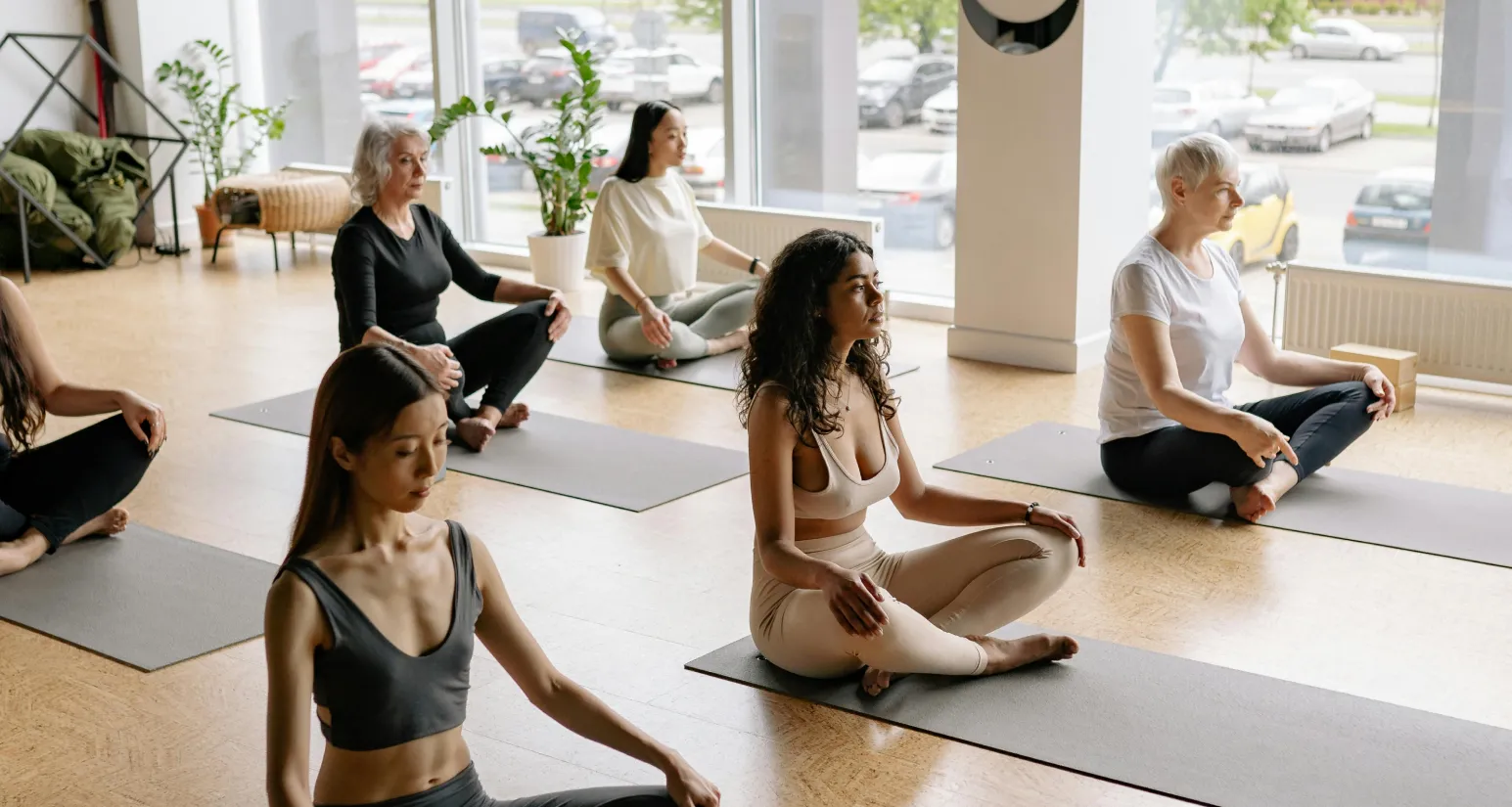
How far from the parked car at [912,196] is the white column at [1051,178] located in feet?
2.73

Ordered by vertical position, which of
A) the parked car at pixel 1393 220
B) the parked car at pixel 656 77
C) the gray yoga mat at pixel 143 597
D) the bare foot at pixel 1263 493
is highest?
the parked car at pixel 656 77

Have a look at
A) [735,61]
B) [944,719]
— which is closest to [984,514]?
[944,719]

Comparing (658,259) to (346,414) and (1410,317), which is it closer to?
(1410,317)

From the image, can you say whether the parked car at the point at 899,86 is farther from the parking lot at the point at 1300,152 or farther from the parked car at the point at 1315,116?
the parked car at the point at 1315,116

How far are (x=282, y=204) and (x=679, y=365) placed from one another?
3.01m

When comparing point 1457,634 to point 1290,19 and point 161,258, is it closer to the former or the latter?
point 1290,19

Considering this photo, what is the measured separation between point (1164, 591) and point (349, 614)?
6.68 feet

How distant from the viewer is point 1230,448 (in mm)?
3709

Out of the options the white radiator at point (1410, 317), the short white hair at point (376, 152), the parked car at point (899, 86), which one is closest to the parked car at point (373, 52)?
the parked car at point (899, 86)

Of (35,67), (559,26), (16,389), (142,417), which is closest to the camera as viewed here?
(16,389)

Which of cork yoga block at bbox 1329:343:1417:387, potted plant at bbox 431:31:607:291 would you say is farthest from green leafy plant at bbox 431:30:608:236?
cork yoga block at bbox 1329:343:1417:387

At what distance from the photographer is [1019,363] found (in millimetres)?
5570

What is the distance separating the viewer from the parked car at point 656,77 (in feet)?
23.2

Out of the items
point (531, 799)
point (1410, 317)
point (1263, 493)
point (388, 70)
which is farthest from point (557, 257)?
point (531, 799)
